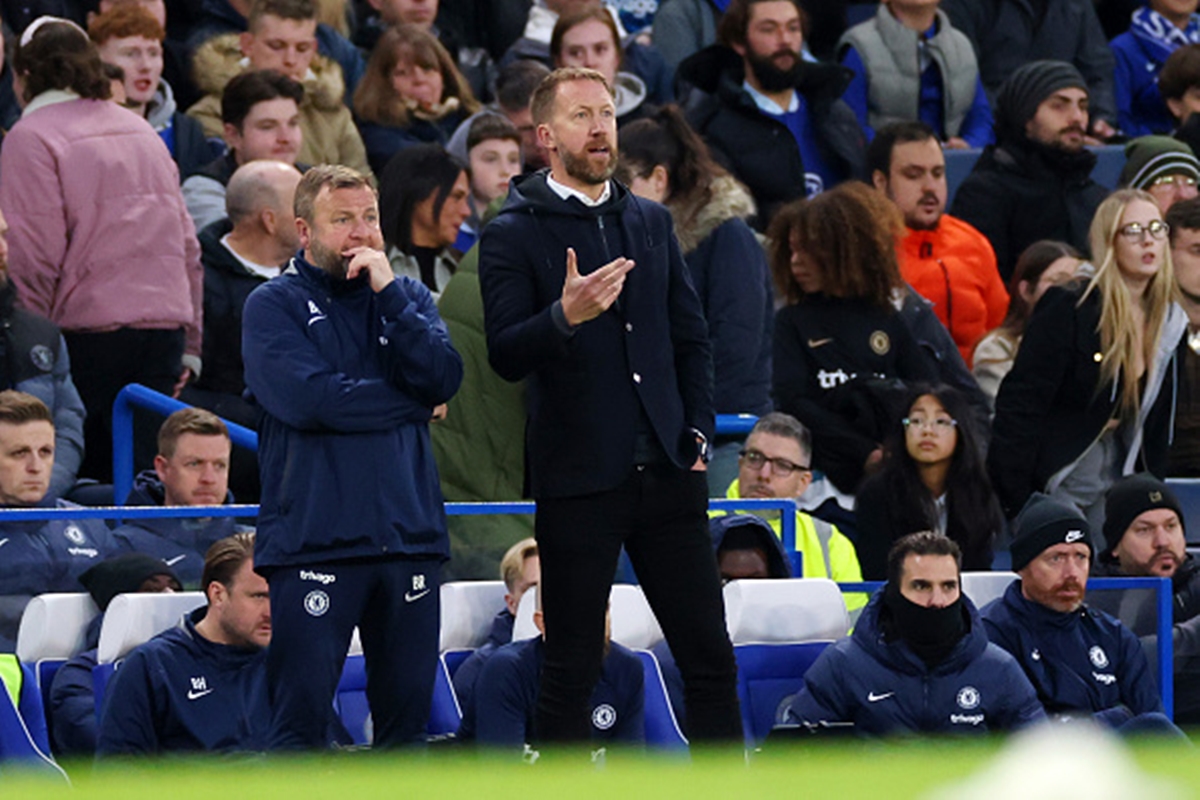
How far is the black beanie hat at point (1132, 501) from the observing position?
983 cm

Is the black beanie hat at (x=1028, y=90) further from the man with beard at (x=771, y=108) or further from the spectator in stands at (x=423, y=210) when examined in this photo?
the spectator in stands at (x=423, y=210)

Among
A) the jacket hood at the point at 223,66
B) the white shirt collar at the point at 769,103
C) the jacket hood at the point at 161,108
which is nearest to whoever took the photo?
the jacket hood at the point at 161,108

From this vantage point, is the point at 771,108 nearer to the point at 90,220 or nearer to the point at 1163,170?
the point at 1163,170

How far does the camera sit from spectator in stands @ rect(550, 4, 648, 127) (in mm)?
12609

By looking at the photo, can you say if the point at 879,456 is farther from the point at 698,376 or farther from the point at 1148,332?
the point at 698,376

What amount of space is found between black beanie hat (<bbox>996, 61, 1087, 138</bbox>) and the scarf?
93.1 inches

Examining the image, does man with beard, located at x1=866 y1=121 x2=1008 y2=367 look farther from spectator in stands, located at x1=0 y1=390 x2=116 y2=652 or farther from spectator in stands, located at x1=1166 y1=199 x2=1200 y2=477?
spectator in stands, located at x1=0 y1=390 x2=116 y2=652

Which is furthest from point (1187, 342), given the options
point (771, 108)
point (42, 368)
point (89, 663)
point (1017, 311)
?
point (89, 663)

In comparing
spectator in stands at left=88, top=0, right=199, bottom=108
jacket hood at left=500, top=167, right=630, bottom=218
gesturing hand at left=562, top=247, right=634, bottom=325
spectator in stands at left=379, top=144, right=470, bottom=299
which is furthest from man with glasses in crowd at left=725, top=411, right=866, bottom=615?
spectator in stands at left=88, top=0, right=199, bottom=108

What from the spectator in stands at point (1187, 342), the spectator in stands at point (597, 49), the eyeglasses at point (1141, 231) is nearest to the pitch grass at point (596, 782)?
the eyeglasses at point (1141, 231)

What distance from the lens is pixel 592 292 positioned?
624 cm

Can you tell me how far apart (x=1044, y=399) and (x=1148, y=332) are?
54cm

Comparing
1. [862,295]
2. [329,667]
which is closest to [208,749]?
[329,667]

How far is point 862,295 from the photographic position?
34.6 feet
